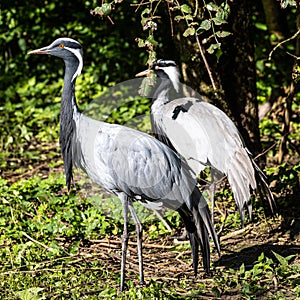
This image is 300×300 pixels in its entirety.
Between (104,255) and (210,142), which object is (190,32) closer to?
(210,142)

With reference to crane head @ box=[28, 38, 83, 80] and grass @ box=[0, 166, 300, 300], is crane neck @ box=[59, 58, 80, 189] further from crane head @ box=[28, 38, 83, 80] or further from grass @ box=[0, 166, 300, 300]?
grass @ box=[0, 166, 300, 300]

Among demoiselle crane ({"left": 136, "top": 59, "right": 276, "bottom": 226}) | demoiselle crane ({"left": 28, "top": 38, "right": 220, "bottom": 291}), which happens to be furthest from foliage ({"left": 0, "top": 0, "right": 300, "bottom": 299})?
demoiselle crane ({"left": 136, "top": 59, "right": 276, "bottom": 226})

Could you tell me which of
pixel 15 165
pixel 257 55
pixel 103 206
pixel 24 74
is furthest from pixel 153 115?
pixel 24 74

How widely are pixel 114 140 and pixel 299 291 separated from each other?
65.0 inches

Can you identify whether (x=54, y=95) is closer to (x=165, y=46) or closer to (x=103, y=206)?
(x=165, y=46)

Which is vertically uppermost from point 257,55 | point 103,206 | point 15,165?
point 257,55

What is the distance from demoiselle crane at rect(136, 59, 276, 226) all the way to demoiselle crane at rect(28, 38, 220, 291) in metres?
0.50

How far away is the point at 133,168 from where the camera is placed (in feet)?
16.7

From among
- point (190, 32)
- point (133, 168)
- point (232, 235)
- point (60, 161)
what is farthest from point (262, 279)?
point (60, 161)

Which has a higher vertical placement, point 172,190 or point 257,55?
point 257,55

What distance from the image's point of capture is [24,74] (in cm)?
1014

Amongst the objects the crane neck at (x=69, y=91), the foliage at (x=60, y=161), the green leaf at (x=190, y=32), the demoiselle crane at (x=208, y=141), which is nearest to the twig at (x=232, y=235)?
the foliage at (x=60, y=161)

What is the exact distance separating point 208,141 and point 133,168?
3.27ft

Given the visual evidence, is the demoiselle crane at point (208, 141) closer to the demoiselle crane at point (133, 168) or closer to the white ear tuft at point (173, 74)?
the white ear tuft at point (173, 74)
